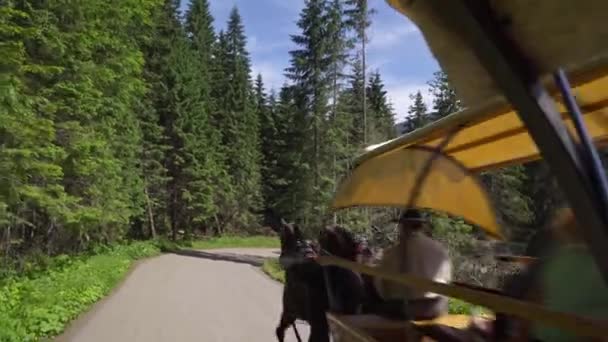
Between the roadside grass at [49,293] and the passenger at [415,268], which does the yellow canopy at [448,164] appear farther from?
the roadside grass at [49,293]

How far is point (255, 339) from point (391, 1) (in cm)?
1017

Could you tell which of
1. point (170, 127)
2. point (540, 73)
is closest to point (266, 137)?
point (170, 127)

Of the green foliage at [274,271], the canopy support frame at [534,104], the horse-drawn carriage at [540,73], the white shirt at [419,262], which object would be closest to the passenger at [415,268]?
the white shirt at [419,262]

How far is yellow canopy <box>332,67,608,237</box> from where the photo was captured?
4836mm

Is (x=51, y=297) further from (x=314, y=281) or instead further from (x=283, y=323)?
(x=314, y=281)

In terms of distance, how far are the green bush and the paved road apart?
31cm

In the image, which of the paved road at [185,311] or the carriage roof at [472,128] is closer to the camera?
the carriage roof at [472,128]

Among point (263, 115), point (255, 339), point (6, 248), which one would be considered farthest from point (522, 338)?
point (263, 115)

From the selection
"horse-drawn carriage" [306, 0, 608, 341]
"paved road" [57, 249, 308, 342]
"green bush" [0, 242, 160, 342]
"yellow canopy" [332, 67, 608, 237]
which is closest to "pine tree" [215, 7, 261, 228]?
"paved road" [57, 249, 308, 342]

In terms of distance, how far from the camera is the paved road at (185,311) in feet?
41.4

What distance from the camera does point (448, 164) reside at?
6.86m

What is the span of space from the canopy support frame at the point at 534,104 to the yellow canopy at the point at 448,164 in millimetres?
2006

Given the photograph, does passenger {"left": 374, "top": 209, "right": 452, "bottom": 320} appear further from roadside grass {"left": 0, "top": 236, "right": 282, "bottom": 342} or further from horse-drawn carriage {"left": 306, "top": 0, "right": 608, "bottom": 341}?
roadside grass {"left": 0, "top": 236, "right": 282, "bottom": 342}

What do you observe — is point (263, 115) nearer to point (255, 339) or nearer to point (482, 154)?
point (255, 339)
